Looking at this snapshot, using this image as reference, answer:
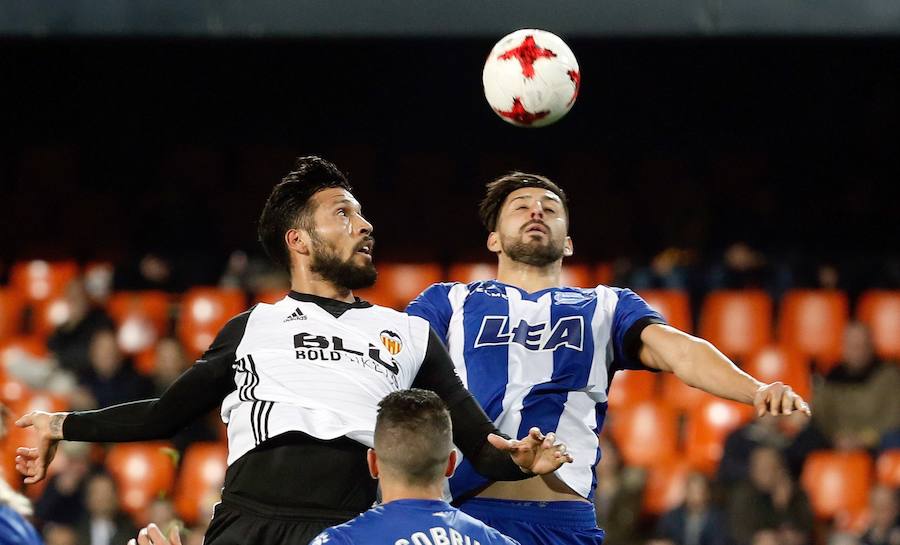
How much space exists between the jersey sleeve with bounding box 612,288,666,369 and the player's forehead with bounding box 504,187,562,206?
0.51 m

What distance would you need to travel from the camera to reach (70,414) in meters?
4.16

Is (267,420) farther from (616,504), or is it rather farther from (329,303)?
(616,504)

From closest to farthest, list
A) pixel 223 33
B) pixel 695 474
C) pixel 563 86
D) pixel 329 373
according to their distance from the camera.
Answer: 1. pixel 329 373
2. pixel 563 86
3. pixel 695 474
4. pixel 223 33

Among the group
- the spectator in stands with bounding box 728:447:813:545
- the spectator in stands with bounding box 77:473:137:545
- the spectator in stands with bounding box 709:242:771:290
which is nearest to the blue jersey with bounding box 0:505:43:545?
the spectator in stands with bounding box 77:473:137:545

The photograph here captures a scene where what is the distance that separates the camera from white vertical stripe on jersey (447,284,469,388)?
16.2 feet

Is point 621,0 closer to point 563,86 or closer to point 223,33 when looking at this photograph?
point 223,33

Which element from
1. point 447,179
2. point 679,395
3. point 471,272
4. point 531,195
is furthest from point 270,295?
point 531,195

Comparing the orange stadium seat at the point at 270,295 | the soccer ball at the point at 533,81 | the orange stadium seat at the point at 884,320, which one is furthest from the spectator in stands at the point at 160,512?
the orange stadium seat at the point at 884,320

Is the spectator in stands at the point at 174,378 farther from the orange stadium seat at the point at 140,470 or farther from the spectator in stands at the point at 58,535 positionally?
the spectator in stands at the point at 58,535

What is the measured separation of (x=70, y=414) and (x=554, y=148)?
9380 millimetres

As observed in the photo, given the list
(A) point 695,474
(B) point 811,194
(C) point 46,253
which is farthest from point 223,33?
(B) point 811,194

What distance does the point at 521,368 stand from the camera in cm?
484

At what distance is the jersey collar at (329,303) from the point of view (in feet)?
13.8

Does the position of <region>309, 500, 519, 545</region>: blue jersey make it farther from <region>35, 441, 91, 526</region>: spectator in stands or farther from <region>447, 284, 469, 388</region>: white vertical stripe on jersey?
<region>35, 441, 91, 526</region>: spectator in stands
